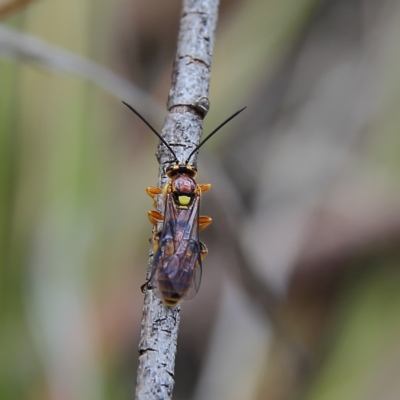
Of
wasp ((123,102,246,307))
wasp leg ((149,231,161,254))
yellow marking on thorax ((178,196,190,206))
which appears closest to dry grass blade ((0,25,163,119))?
wasp ((123,102,246,307))

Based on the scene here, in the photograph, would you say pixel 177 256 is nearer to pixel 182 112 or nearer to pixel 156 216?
pixel 156 216

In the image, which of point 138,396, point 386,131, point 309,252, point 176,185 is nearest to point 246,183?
point 309,252

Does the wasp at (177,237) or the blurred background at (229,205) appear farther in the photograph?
the blurred background at (229,205)

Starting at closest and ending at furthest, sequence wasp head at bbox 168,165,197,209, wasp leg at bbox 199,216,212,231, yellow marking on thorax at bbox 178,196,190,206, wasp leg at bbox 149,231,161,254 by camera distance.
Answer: wasp leg at bbox 149,231,161,254
wasp head at bbox 168,165,197,209
yellow marking on thorax at bbox 178,196,190,206
wasp leg at bbox 199,216,212,231

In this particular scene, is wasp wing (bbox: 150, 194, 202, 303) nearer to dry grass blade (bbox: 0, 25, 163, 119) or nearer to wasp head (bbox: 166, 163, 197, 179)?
wasp head (bbox: 166, 163, 197, 179)

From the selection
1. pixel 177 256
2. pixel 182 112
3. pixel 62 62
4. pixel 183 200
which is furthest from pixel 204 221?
pixel 62 62

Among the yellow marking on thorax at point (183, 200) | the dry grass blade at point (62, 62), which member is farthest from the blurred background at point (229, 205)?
the yellow marking on thorax at point (183, 200)

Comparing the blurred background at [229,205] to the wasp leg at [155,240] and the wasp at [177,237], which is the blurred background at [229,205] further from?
the wasp leg at [155,240]

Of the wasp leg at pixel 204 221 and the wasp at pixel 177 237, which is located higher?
the wasp leg at pixel 204 221

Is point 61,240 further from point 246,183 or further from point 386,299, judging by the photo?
point 386,299
